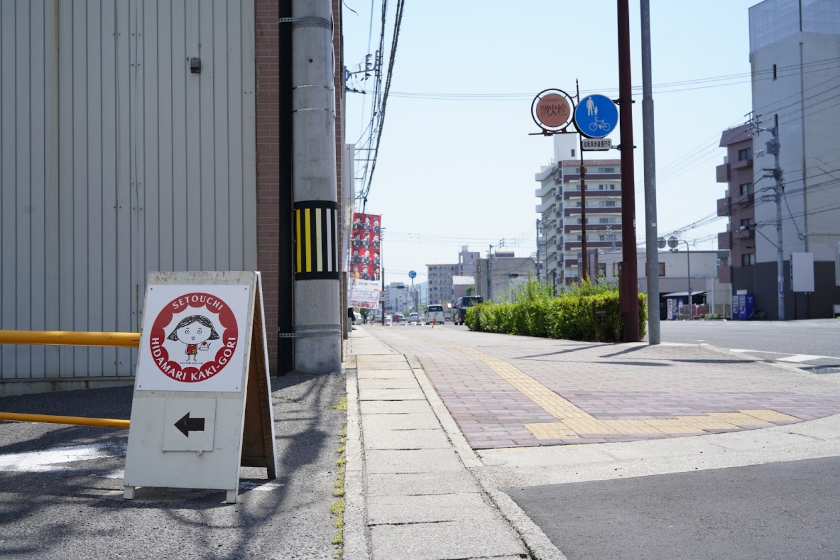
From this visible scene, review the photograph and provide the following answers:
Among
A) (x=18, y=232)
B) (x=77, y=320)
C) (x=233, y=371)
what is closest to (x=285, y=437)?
(x=233, y=371)

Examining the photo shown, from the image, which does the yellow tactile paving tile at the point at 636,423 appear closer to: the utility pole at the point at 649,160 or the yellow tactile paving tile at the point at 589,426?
the yellow tactile paving tile at the point at 589,426

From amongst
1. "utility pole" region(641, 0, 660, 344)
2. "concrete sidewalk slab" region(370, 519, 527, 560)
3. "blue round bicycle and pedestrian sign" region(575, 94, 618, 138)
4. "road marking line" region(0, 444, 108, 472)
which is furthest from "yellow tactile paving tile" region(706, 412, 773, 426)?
"blue round bicycle and pedestrian sign" region(575, 94, 618, 138)

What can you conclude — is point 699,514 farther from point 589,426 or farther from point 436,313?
point 436,313

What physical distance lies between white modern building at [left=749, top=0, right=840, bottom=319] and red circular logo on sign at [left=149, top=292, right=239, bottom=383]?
178ft

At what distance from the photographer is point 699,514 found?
3965 mm

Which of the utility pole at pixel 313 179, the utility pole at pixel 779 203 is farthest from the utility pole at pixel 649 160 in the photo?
the utility pole at pixel 779 203

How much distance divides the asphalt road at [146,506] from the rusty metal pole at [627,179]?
9.73 m

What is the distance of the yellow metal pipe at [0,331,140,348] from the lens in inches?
208

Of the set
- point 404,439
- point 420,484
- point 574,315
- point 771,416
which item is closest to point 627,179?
point 574,315

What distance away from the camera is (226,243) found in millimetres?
9688

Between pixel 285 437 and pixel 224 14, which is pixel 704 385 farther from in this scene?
pixel 224 14

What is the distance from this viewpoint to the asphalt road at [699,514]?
11.3ft

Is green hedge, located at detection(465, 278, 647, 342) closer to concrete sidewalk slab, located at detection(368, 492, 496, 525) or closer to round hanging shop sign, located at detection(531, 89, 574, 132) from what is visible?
round hanging shop sign, located at detection(531, 89, 574, 132)

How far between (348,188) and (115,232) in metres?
21.2
